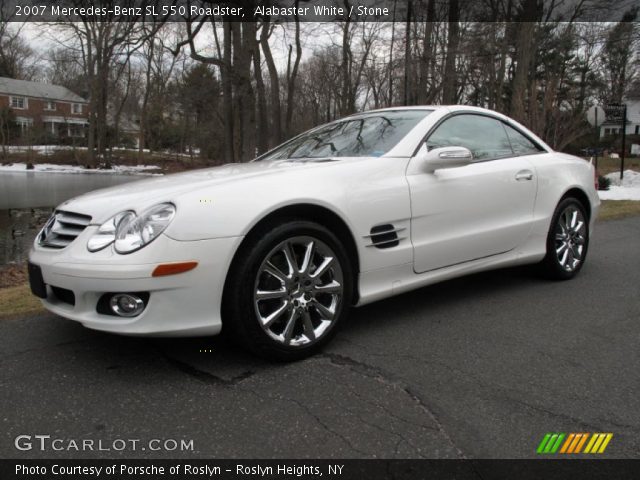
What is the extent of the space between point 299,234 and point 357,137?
125 cm

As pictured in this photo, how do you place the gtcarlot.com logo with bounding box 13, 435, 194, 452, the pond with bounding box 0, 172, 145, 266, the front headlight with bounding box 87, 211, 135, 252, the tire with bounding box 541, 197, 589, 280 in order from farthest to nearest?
the pond with bounding box 0, 172, 145, 266 < the tire with bounding box 541, 197, 589, 280 < the front headlight with bounding box 87, 211, 135, 252 < the gtcarlot.com logo with bounding box 13, 435, 194, 452

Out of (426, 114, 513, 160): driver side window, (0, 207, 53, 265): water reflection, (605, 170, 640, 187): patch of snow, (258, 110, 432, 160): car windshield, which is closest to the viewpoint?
(258, 110, 432, 160): car windshield

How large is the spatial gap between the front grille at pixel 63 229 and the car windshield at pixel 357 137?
1.64 metres

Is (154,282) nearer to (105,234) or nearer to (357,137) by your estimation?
(105,234)

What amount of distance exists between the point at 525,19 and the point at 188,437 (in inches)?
839

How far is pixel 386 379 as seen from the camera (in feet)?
8.90

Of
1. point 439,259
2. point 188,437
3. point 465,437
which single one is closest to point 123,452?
point 188,437

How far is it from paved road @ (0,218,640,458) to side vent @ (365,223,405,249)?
1.95ft

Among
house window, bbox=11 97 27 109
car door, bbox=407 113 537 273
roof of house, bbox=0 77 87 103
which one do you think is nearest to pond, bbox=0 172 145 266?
car door, bbox=407 113 537 273

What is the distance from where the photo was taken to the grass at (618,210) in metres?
9.46

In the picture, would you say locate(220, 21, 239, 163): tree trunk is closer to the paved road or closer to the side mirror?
the side mirror

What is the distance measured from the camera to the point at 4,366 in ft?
9.37

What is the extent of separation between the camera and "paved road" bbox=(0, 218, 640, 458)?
2176 mm
